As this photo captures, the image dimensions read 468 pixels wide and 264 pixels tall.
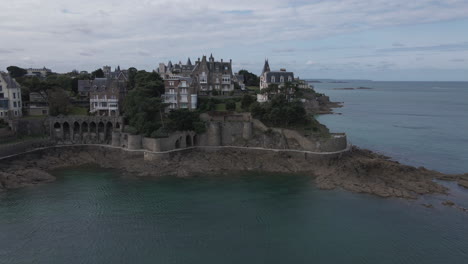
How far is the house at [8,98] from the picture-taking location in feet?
117

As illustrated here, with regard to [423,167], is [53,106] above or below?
above

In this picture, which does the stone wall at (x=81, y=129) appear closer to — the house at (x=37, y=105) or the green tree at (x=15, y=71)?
the house at (x=37, y=105)

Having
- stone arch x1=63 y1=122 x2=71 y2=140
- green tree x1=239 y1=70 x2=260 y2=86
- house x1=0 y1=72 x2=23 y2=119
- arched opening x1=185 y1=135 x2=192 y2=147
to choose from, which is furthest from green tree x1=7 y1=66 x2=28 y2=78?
arched opening x1=185 y1=135 x2=192 y2=147

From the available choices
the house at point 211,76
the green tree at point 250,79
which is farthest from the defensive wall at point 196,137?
the green tree at point 250,79

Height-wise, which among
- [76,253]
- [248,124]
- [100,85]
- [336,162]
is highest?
[100,85]

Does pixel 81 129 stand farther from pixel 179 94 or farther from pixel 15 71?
pixel 15 71

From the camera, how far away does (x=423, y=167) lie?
29797 millimetres

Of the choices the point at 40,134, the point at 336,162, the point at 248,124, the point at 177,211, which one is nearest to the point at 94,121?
the point at 40,134

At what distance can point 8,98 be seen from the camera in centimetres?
3594

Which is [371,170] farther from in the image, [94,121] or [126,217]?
[94,121]

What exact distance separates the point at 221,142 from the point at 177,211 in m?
13.0

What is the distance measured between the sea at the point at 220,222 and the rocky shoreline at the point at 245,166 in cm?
118

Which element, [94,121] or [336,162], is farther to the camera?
[94,121]

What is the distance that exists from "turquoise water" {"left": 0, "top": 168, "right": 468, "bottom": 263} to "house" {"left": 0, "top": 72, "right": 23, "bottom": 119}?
554 inches
